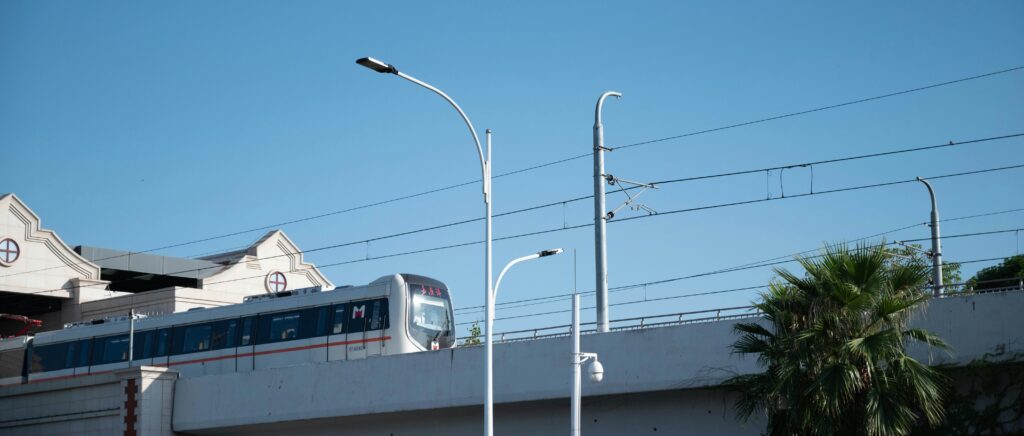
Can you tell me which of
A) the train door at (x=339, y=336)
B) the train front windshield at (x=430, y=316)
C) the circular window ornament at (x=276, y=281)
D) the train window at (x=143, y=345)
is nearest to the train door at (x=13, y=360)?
the train window at (x=143, y=345)

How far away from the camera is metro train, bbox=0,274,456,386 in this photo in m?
32.7

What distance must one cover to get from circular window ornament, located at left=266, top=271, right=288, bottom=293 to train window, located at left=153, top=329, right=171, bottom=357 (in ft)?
79.4

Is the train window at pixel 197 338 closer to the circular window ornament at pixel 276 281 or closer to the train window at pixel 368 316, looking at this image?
the train window at pixel 368 316

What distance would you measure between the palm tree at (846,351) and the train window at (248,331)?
19.4 meters

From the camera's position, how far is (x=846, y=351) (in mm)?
19047

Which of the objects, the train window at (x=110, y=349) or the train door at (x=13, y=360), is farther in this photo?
the train door at (x=13, y=360)

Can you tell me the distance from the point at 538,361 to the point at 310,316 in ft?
32.2

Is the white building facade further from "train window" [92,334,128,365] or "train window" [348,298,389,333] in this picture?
"train window" [348,298,389,333]

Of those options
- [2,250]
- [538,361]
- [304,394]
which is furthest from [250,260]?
[538,361]

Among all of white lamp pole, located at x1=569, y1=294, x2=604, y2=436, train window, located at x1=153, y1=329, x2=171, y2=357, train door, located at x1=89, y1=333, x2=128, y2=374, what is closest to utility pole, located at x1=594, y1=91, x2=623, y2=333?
white lamp pole, located at x1=569, y1=294, x2=604, y2=436

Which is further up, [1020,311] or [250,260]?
[250,260]

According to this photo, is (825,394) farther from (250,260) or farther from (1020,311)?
(250,260)

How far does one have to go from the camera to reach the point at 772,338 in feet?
67.5

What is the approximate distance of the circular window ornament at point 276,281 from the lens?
6336 cm
